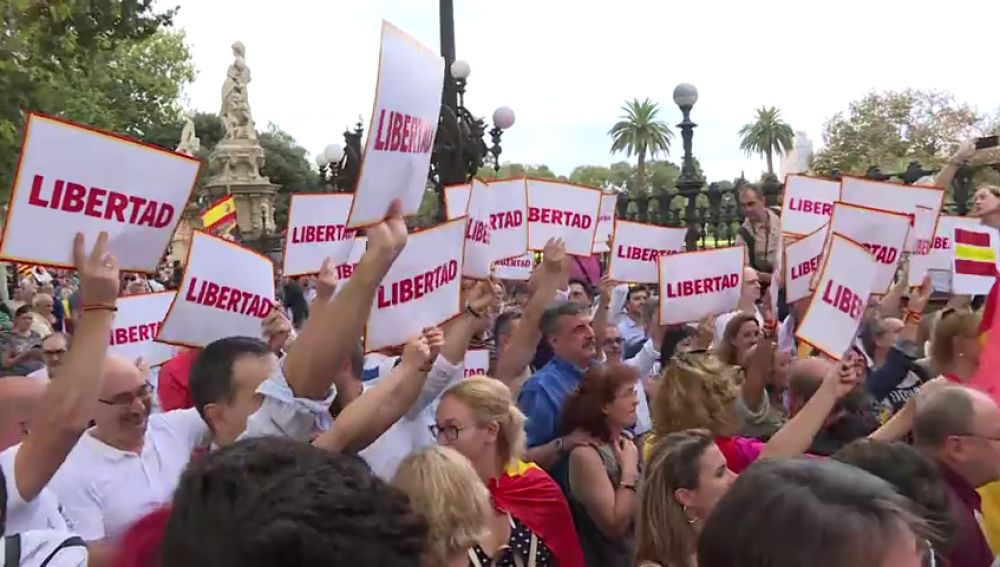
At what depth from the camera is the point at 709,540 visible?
5.81 ft

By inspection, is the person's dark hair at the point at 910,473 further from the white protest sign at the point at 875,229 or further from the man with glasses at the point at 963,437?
the white protest sign at the point at 875,229

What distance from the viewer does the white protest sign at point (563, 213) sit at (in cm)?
772

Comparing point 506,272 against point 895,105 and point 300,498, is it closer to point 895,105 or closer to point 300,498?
point 300,498

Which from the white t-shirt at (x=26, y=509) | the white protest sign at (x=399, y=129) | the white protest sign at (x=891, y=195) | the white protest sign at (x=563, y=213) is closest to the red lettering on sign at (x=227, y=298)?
the white protest sign at (x=399, y=129)

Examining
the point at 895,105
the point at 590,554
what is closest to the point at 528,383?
the point at 590,554

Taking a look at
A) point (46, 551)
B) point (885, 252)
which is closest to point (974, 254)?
point (885, 252)

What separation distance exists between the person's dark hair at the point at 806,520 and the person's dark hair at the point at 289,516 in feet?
2.10

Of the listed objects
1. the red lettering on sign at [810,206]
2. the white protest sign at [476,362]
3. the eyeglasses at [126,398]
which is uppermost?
the red lettering on sign at [810,206]

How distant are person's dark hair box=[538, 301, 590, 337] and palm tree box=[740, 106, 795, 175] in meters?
69.3

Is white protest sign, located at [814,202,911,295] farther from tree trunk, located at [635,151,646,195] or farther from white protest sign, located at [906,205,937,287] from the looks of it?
tree trunk, located at [635,151,646,195]

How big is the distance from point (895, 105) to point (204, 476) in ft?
112

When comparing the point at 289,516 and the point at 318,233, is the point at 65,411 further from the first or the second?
the point at 318,233

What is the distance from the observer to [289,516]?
1.24m

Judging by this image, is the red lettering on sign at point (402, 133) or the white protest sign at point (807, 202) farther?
the white protest sign at point (807, 202)
